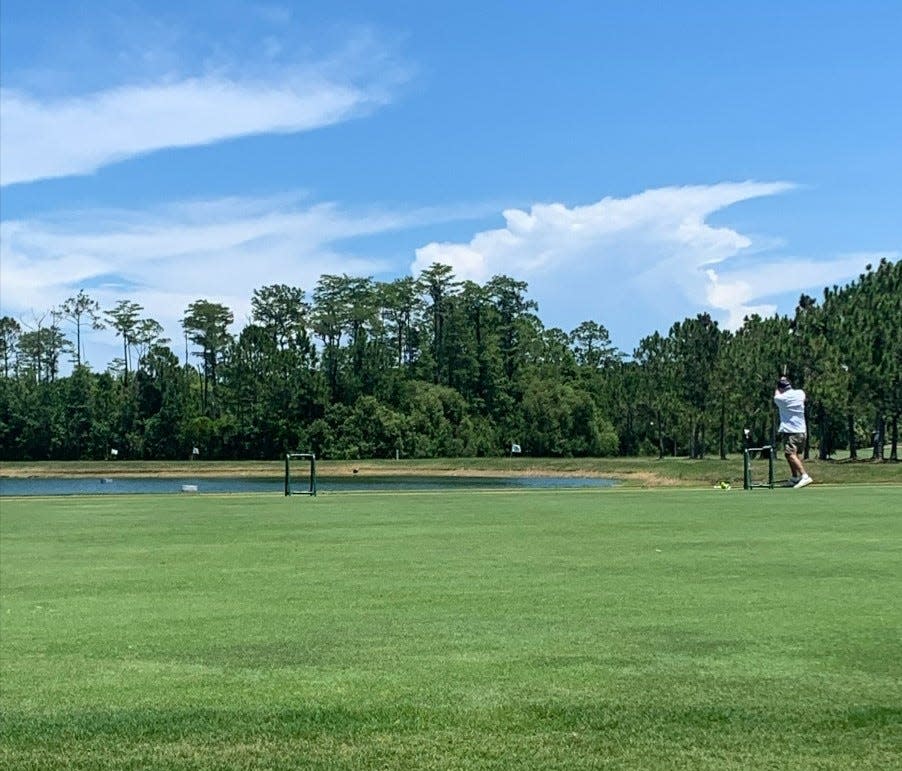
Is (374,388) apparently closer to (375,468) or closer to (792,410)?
(375,468)

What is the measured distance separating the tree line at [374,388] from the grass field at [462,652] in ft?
296

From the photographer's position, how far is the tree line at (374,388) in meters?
114

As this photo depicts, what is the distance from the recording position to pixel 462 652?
6.78 meters

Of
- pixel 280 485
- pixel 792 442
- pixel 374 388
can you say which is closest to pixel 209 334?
pixel 374 388

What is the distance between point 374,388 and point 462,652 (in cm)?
11490

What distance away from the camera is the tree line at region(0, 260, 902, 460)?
114 m

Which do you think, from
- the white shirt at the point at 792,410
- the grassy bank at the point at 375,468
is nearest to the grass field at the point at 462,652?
the white shirt at the point at 792,410

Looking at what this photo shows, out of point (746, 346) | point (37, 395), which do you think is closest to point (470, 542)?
point (746, 346)

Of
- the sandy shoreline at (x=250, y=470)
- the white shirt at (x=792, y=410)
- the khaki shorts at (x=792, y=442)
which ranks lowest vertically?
the sandy shoreline at (x=250, y=470)

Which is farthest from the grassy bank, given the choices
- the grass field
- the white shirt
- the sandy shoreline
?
the grass field

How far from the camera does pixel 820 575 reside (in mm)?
9609

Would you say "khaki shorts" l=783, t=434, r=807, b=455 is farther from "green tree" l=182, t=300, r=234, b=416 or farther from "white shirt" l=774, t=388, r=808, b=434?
"green tree" l=182, t=300, r=234, b=416

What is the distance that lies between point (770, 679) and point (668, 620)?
171cm

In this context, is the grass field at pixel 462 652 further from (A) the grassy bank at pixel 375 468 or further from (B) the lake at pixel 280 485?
(A) the grassy bank at pixel 375 468
